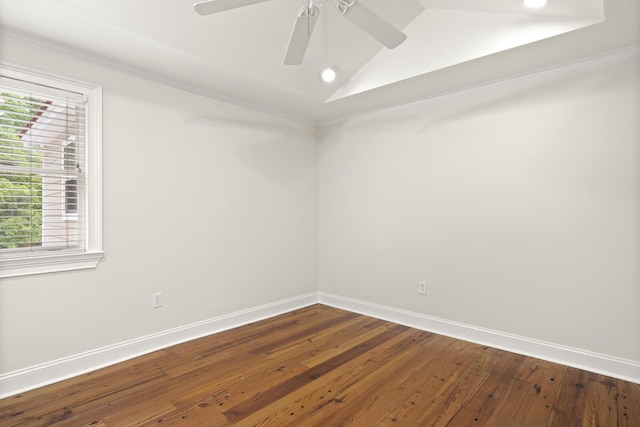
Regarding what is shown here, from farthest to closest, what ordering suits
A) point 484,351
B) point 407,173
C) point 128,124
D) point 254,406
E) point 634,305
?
point 407,173, point 484,351, point 128,124, point 634,305, point 254,406

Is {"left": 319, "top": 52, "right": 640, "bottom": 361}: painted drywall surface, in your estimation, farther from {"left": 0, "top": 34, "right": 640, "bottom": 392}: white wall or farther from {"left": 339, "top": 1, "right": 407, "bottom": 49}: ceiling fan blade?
{"left": 339, "top": 1, "right": 407, "bottom": 49}: ceiling fan blade

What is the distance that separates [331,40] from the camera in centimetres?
290

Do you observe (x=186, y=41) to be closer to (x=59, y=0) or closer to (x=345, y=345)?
(x=59, y=0)

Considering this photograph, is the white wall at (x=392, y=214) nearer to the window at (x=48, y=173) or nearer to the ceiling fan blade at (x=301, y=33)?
the window at (x=48, y=173)

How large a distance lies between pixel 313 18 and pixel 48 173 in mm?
2105

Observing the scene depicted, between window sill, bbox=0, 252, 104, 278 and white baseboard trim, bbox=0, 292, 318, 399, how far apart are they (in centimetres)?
64

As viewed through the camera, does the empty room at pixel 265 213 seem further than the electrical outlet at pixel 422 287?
No

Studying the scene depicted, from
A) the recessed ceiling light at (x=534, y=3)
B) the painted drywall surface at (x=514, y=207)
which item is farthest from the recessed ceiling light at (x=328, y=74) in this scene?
the recessed ceiling light at (x=534, y=3)

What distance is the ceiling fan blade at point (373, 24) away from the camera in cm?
159

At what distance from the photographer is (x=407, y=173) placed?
3.57m

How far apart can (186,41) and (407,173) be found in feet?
7.75

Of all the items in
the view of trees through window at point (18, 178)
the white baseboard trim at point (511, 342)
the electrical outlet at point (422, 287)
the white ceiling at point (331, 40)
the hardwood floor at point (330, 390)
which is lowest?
the hardwood floor at point (330, 390)

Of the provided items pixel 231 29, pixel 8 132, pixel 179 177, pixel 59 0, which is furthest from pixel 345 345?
pixel 59 0

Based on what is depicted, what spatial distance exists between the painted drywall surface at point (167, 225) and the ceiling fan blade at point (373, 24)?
6.47ft
